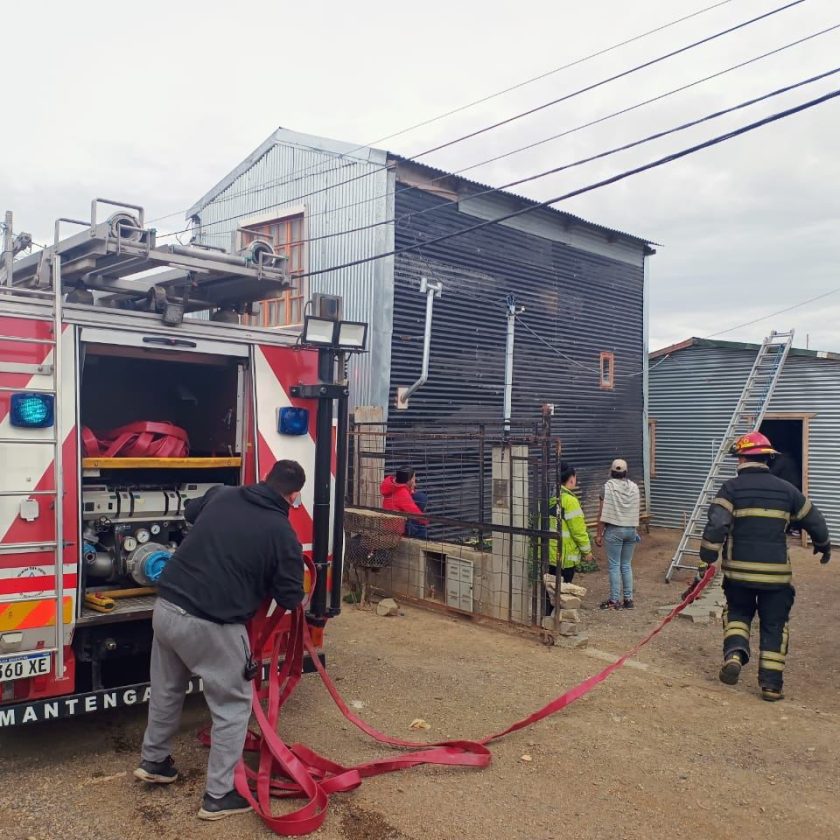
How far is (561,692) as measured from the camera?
617 cm

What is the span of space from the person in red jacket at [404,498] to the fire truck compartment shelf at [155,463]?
404cm

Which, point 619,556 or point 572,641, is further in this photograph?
point 619,556

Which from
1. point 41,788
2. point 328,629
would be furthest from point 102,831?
point 328,629

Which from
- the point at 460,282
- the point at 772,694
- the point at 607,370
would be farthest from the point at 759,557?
the point at 607,370

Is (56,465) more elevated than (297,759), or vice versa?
(56,465)

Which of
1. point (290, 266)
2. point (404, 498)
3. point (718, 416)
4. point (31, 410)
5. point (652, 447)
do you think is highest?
point (290, 266)

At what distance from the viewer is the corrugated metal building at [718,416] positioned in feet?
45.1

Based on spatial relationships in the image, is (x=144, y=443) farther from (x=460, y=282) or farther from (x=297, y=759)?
(x=460, y=282)

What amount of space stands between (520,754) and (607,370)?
39.1 feet

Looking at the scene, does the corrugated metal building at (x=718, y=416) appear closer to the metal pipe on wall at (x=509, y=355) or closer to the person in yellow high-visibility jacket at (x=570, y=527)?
the metal pipe on wall at (x=509, y=355)

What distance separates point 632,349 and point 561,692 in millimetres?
11460

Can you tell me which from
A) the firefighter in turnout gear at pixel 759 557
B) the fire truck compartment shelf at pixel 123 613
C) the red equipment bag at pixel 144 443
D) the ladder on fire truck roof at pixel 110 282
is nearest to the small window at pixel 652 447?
the firefighter in turnout gear at pixel 759 557

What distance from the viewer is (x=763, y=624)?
6.16 m

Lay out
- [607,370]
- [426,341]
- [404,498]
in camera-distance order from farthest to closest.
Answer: [607,370] < [426,341] < [404,498]
